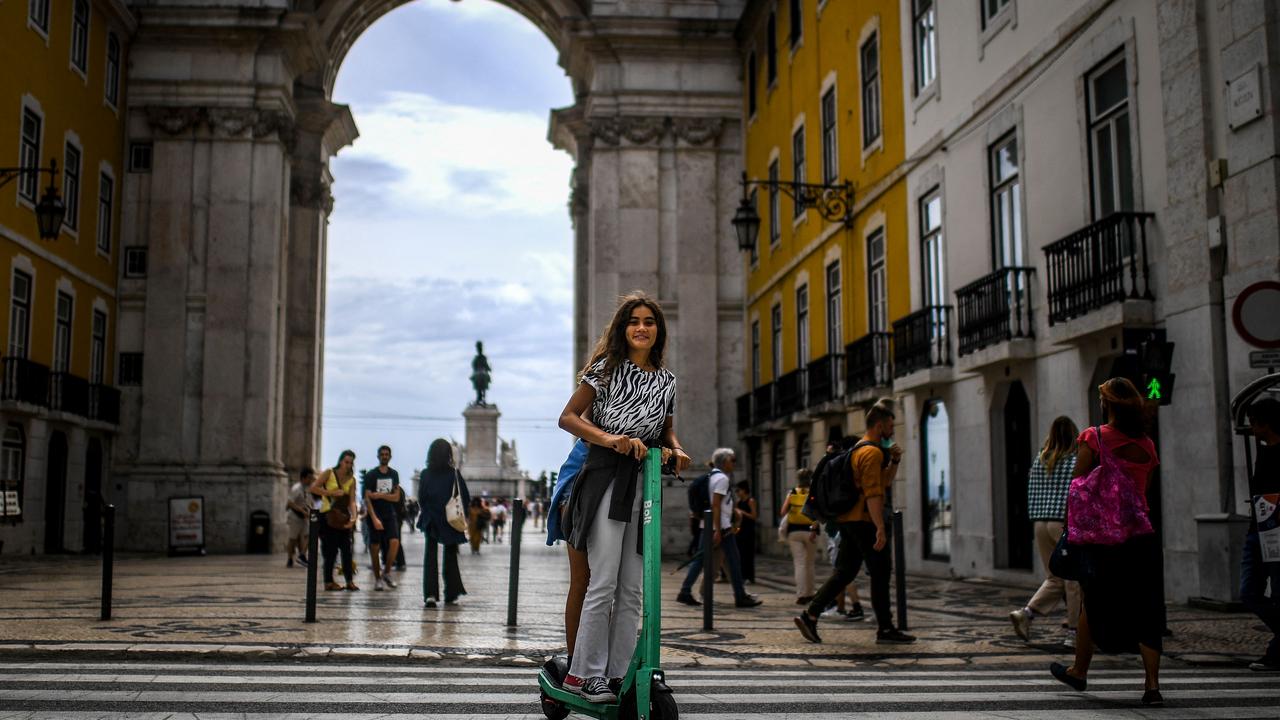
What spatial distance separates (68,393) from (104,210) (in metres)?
5.57

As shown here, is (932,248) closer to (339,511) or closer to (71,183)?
(339,511)

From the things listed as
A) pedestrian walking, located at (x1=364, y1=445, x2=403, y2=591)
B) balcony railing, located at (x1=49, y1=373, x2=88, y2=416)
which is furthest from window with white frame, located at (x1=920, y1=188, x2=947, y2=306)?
balcony railing, located at (x1=49, y1=373, x2=88, y2=416)

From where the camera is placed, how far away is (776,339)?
3198 cm

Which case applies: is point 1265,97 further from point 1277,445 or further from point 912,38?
point 912,38

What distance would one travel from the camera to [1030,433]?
1703 cm

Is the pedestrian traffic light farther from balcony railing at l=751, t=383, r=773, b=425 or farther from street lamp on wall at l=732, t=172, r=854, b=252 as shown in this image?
balcony railing at l=751, t=383, r=773, b=425

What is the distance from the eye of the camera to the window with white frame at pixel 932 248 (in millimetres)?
20281

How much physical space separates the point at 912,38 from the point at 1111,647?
1612 cm

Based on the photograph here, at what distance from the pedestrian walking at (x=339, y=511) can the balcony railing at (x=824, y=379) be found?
11.7m

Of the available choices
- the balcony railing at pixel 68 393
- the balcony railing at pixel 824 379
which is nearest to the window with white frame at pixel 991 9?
the balcony railing at pixel 824 379

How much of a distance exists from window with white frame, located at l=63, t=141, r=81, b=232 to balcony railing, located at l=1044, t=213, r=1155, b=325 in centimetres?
2318

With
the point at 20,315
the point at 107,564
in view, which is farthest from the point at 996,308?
the point at 20,315

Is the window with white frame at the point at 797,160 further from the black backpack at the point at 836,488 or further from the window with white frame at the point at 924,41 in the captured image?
the black backpack at the point at 836,488

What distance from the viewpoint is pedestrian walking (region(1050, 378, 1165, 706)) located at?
6.88 m
